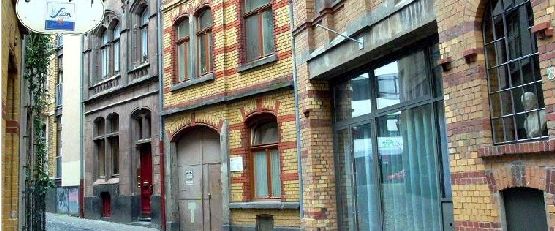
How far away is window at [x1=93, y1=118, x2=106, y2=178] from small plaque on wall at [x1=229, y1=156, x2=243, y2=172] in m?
7.94

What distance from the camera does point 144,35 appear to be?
18.7m

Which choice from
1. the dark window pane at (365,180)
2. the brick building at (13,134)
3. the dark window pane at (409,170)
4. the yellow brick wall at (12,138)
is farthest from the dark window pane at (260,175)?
the yellow brick wall at (12,138)

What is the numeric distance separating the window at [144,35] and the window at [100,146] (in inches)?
140

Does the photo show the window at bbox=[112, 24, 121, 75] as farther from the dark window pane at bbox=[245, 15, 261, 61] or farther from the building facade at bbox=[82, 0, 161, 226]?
the dark window pane at bbox=[245, 15, 261, 61]

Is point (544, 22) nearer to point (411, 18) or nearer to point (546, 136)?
point (546, 136)

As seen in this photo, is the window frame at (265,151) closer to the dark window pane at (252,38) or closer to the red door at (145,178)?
the dark window pane at (252,38)

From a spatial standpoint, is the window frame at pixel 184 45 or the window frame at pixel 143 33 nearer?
the window frame at pixel 184 45

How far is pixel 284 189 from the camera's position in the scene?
41.5ft

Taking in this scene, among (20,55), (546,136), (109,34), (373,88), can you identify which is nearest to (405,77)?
(373,88)

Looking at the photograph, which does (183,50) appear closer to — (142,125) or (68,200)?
(142,125)

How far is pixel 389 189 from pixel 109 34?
550 inches

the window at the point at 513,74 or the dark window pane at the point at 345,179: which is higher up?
the window at the point at 513,74

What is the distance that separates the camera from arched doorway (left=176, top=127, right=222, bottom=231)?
49.4 ft

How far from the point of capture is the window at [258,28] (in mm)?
13570
